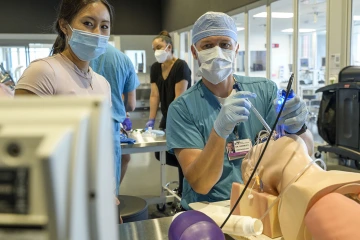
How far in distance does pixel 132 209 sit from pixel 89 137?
191 centimetres

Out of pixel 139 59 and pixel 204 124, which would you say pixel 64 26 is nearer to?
pixel 204 124

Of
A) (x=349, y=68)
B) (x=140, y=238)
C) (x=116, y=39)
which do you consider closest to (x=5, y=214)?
(x=140, y=238)

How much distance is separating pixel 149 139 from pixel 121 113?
0.42 m

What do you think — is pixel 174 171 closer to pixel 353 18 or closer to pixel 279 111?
pixel 353 18

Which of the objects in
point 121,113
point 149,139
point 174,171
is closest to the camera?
point 121,113

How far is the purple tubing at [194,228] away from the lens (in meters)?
0.79

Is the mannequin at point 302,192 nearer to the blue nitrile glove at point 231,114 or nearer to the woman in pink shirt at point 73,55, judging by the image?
the blue nitrile glove at point 231,114

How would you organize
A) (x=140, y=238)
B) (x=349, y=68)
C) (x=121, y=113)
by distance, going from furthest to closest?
1. (x=349, y=68)
2. (x=121, y=113)
3. (x=140, y=238)

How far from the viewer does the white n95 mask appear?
1.40m

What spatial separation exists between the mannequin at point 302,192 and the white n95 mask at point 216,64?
0.43 m

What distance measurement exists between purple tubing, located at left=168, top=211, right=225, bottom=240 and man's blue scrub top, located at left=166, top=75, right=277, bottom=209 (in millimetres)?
411

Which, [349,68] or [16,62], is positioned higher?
[16,62]

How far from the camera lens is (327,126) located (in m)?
3.65

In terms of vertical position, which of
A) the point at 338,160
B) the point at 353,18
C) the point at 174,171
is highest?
the point at 353,18
